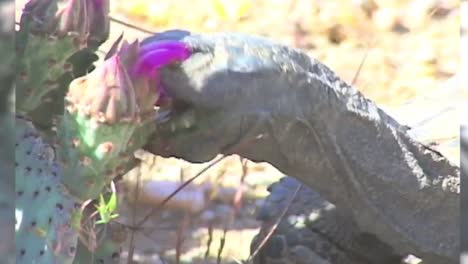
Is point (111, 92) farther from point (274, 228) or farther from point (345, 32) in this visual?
point (345, 32)

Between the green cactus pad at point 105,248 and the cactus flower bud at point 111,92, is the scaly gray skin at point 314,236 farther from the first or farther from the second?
the cactus flower bud at point 111,92

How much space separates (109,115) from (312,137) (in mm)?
497

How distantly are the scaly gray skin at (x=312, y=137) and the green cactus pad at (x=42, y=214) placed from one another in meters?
0.15

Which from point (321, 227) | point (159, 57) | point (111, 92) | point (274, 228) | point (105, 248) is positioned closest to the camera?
point (111, 92)

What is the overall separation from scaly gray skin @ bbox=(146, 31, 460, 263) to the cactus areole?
57mm

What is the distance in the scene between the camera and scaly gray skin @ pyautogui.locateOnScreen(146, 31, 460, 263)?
1.51m

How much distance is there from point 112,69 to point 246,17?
3346 mm

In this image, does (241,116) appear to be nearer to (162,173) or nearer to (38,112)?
(38,112)

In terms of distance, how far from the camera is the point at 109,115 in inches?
52.1

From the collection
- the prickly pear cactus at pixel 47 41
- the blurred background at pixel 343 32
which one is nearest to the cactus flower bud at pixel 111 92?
the prickly pear cactus at pixel 47 41

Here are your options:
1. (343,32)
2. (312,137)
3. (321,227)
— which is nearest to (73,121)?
(312,137)

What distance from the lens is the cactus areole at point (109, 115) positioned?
132cm

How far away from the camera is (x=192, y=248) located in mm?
2768

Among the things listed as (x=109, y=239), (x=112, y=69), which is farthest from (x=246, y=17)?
(x=112, y=69)
